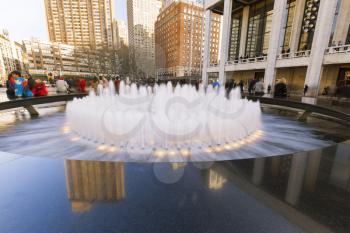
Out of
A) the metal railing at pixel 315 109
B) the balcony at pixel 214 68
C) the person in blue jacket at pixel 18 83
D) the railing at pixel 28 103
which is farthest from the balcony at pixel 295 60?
the person in blue jacket at pixel 18 83

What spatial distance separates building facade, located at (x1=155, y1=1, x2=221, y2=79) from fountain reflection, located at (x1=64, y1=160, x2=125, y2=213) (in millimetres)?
65935

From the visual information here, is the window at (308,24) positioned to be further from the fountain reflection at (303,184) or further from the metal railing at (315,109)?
the fountain reflection at (303,184)

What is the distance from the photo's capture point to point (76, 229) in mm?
1192

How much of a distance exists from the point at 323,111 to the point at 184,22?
81129 mm

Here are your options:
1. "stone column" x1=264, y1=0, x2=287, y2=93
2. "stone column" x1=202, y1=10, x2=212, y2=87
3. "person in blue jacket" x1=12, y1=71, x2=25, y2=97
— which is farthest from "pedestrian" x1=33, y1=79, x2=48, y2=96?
"stone column" x1=202, y1=10, x2=212, y2=87

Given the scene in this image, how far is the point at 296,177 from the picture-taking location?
1936mm

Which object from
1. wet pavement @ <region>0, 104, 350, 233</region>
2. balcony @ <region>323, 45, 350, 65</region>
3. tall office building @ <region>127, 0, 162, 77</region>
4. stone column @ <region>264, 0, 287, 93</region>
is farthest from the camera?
tall office building @ <region>127, 0, 162, 77</region>

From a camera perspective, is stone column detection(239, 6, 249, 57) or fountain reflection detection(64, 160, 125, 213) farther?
stone column detection(239, 6, 249, 57)

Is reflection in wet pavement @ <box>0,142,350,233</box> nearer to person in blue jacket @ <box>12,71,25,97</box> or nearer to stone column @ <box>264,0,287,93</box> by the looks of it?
person in blue jacket @ <box>12,71,25,97</box>

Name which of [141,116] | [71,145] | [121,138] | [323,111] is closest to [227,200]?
[141,116]

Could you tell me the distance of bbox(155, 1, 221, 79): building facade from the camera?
7450 centimetres

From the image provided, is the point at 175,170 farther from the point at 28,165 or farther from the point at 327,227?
the point at 28,165

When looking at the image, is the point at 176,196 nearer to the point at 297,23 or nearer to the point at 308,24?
the point at 308,24

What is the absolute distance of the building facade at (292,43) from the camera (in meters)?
16.7
